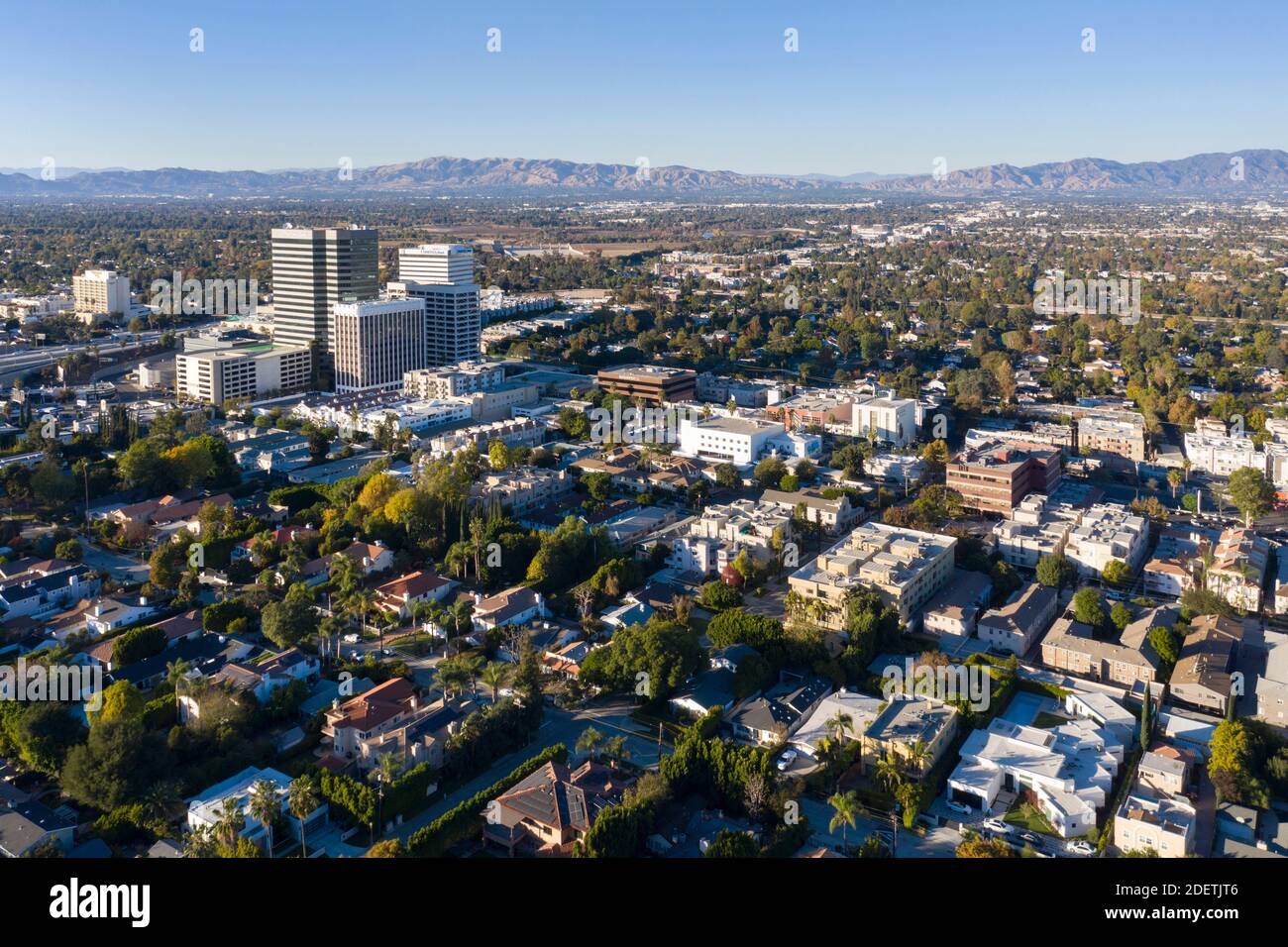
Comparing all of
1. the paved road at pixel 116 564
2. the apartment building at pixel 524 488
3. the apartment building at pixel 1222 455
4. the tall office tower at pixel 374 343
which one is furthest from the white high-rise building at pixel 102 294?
the apartment building at pixel 1222 455

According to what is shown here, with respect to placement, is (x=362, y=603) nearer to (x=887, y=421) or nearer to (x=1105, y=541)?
(x=1105, y=541)

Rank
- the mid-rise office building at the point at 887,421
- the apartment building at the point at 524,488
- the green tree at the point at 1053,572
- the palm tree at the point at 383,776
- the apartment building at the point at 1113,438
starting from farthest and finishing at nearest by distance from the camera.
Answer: the mid-rise office building at the point at 887,421 → the apartment building at the point at 1113,438 → the apartment building at the point at 524,488 → the green tree at the point at 1053,572 → the palm tree at the point at 383,776

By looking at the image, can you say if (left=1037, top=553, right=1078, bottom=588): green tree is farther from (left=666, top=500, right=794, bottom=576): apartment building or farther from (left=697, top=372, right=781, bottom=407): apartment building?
(left=697, top=372, right=781, bottom=407): apartment building

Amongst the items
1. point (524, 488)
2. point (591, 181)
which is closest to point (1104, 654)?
point (524, 488)

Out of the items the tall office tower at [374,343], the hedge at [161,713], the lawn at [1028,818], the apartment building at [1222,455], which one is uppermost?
the tall office tower at [374,343]

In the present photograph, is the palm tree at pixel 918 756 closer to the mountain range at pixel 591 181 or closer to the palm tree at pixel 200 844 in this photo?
the palm tree at pixel 200 844
